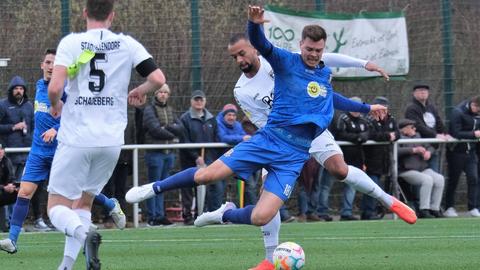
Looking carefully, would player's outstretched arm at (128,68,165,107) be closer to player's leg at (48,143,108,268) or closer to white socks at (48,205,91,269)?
player's leg at (48,143,108,268)

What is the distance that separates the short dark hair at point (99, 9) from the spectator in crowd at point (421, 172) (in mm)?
10984

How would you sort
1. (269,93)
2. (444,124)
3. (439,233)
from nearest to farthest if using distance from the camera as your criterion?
(269,93) < (439,233) < (444,124)

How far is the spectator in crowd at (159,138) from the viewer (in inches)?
679

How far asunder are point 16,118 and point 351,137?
207 inches

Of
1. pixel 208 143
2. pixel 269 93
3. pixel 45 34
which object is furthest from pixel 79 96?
pixel 45 34

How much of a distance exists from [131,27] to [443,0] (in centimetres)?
570

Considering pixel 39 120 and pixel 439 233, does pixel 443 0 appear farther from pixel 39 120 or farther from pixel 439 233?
pixel 39 120

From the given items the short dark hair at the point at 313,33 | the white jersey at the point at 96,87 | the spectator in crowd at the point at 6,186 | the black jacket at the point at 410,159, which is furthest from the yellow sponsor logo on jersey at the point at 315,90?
the black jacket at the point at 410,159

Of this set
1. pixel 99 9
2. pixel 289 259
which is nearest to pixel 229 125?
pixel 289 259

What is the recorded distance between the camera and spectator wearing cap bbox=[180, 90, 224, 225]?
17391 mm

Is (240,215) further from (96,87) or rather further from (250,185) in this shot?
(250,185)

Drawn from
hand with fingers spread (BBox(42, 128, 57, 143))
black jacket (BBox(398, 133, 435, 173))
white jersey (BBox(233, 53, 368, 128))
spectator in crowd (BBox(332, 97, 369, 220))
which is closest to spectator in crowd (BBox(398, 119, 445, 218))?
black jacket (BBox(398, 133, 435, 173))

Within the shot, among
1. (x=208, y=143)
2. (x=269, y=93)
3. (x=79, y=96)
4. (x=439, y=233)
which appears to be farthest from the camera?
(x=208, y=143)

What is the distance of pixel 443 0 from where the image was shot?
20.0 meters
